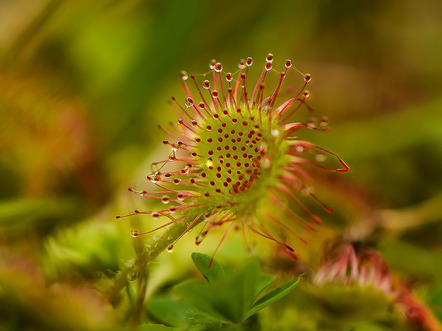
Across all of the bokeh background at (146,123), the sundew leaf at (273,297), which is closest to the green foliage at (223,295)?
the sundew leaf at (273,297)

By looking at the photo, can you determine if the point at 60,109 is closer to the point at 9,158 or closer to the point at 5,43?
the point at 9,158

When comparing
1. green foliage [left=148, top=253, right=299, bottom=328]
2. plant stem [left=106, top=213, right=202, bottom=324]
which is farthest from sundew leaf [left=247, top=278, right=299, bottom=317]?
plant stem [left=106, top=213, right=202, bottom=324]

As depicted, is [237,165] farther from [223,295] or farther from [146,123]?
[146,123]

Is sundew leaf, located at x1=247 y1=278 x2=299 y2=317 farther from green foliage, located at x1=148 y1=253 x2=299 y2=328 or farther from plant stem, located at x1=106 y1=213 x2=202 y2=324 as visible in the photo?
plant stem, located at x1=106 y1=213 x2=202 y2=324

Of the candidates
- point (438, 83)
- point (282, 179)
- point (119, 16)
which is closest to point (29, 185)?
point (282, 179)

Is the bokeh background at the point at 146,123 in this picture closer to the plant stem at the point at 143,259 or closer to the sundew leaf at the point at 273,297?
the plant stem at the point at 143,259

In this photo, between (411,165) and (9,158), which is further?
(411,165)

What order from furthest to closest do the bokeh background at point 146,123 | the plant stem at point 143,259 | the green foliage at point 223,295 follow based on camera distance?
the bokeh background at point 146,123
the plant stem at point 143,259
the green foliage at point 223,295
